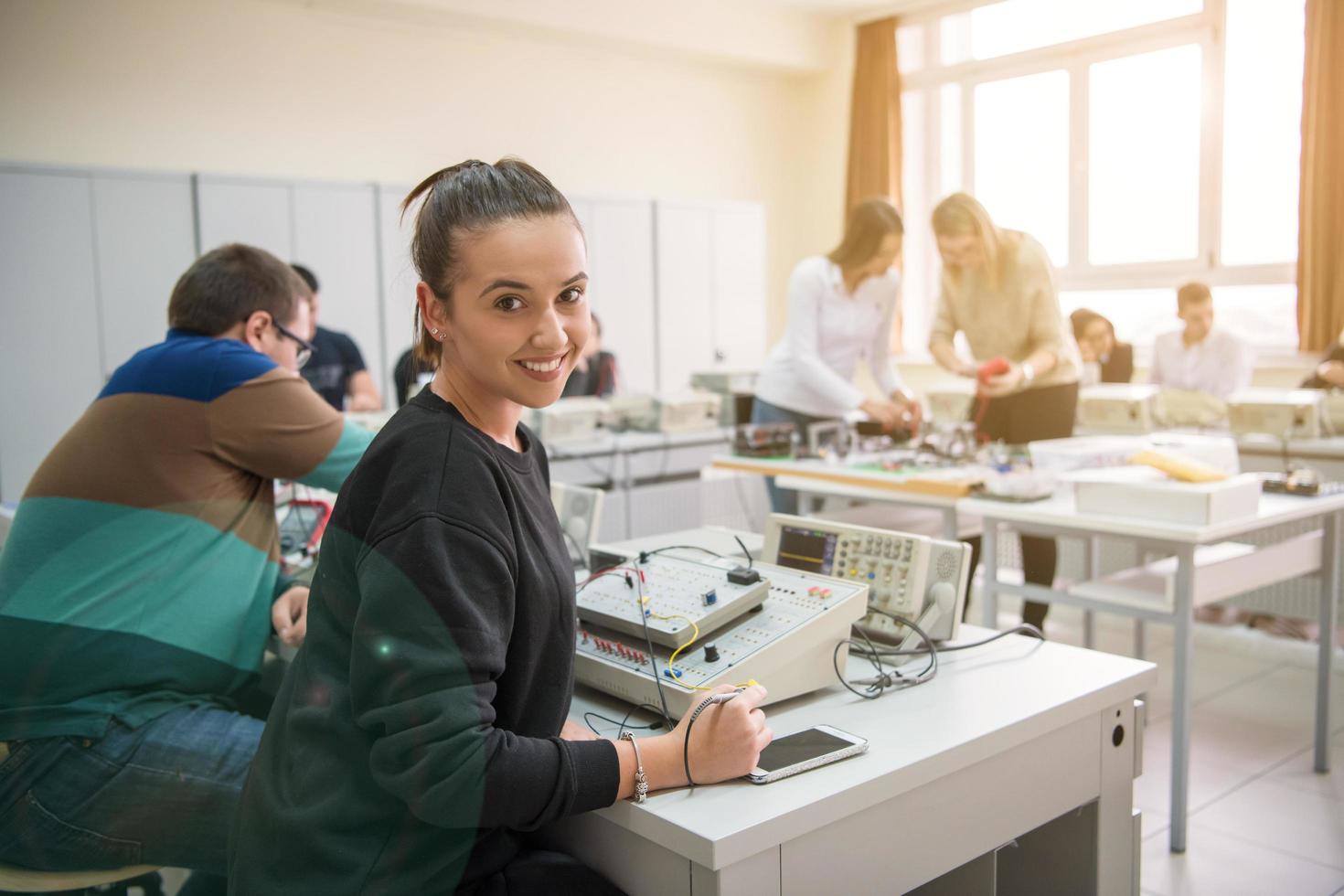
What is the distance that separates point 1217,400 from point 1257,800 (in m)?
2.10

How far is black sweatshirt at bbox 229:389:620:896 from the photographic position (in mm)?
894

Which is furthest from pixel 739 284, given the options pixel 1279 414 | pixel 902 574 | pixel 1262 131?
pixel 902 574

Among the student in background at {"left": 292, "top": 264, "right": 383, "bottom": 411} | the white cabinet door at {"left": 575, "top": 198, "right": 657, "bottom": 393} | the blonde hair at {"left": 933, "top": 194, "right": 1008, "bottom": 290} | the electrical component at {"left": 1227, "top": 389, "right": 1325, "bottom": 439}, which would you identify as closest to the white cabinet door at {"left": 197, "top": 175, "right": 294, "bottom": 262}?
the student in background at {"left": 292, "top": 264, "right": 383, "bottom": 411}

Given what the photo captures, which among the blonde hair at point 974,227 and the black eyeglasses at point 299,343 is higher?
the blonde hair at point 974,227

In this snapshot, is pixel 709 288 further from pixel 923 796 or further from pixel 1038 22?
pixel 923 796

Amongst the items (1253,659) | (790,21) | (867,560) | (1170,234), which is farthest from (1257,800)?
(790,21)

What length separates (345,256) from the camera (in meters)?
5.03

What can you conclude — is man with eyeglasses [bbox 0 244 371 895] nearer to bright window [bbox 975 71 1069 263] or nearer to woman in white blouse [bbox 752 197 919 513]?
woman in white blouse [bbox 752 197 919 513]

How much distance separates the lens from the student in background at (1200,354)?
15.2ft

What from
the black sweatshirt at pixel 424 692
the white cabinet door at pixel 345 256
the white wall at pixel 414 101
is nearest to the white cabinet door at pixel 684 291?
the white wall at pixel 414 101

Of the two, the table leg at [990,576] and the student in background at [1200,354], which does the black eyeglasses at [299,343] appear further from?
the student in background at [1200,354]

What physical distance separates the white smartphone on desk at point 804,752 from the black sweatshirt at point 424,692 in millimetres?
163

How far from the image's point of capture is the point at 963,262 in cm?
341

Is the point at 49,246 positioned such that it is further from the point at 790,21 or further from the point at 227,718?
the point at 790,21
